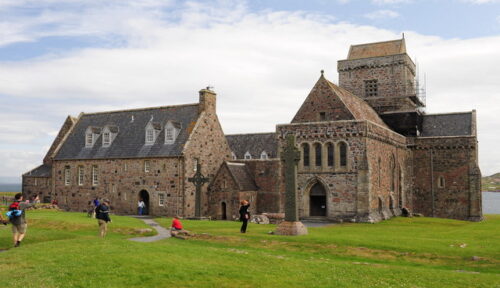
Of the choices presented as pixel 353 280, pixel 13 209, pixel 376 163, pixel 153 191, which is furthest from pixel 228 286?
pixel 153 191

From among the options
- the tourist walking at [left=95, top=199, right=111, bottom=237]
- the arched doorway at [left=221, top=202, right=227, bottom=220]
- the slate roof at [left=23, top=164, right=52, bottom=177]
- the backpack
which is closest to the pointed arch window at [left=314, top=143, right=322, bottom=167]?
the arched doorway at [left=221, top=202, right=227, bottom=220]

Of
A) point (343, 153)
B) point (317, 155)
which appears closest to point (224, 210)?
point (317, 155)

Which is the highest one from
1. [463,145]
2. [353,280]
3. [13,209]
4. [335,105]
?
[335,105]

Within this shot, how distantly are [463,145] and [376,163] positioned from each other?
13.8m

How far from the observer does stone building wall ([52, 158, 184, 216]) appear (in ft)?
150

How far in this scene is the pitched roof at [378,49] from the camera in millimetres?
59500

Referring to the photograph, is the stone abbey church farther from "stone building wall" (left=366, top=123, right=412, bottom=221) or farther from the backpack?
the backpack

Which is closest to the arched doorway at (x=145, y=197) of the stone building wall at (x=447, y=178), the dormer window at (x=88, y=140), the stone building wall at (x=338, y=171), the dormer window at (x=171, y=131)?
the dormer window at (x=171, y=131)

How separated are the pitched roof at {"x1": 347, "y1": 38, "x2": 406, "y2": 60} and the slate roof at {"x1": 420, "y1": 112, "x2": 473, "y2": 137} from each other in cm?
922

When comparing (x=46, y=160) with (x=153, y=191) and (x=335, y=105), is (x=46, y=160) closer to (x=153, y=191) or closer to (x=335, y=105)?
(x=153, y=191)

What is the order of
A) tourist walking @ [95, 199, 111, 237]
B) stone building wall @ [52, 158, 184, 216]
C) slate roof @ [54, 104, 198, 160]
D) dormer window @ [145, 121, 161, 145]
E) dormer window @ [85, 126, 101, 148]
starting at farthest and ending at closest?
dormer window @ [85, 126, 101, 148]
dormer window @ [145, 121, 161, 145]
slate roof @ [54, 104, 198, 160]
stone building wall @ [52, 158, 184, 216]
tourist walking @ [95, 199, 111, 237]

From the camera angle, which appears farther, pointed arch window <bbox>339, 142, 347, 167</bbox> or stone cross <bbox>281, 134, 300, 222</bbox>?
pointed arch window <bbox>339, 142, 347, 167</bbox>

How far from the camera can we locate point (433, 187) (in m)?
51.8

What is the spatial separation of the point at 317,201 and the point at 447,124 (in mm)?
21622
